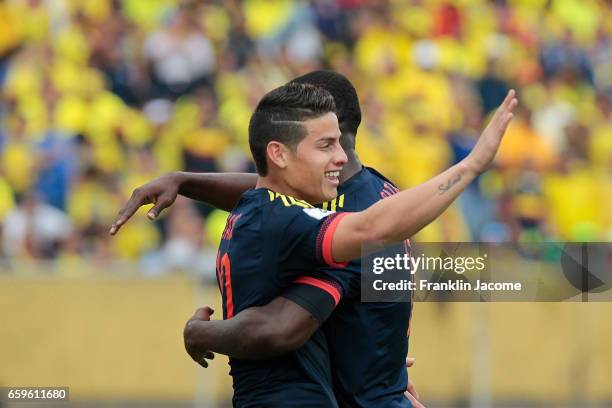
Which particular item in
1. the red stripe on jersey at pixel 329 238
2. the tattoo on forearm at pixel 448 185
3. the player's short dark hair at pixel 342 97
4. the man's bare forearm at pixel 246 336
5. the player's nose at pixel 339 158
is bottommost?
the man's bare forearm at pixel 246 336

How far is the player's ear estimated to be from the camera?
14.9 feet

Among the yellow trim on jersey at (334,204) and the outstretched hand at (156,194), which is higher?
the outstretched hand at (156,194)

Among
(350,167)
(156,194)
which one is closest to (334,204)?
(350,167)

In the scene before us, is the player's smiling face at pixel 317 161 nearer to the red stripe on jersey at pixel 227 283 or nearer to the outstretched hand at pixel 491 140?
the red stripe on jersey at pixel 227 283

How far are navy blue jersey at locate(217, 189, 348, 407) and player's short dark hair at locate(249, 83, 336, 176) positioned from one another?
7.6 inches

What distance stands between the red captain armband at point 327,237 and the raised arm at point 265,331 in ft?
0.77

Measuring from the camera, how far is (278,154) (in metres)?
4.54

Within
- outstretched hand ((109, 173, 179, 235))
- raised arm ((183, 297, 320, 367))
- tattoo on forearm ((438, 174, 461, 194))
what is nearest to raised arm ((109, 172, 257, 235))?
outstretched hand ((109, 173, 179, 235))

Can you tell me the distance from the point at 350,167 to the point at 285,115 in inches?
18.0

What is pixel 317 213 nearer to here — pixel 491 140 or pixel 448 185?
pixel 448 185

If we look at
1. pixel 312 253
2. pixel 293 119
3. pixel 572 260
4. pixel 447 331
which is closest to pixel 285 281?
pixel 312 253

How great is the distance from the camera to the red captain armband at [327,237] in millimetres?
4230

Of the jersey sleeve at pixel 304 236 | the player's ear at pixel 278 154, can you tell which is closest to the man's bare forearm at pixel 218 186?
the player's ear at pixel 278 154

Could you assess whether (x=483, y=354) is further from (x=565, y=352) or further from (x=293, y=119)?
(x=293, y=119)
